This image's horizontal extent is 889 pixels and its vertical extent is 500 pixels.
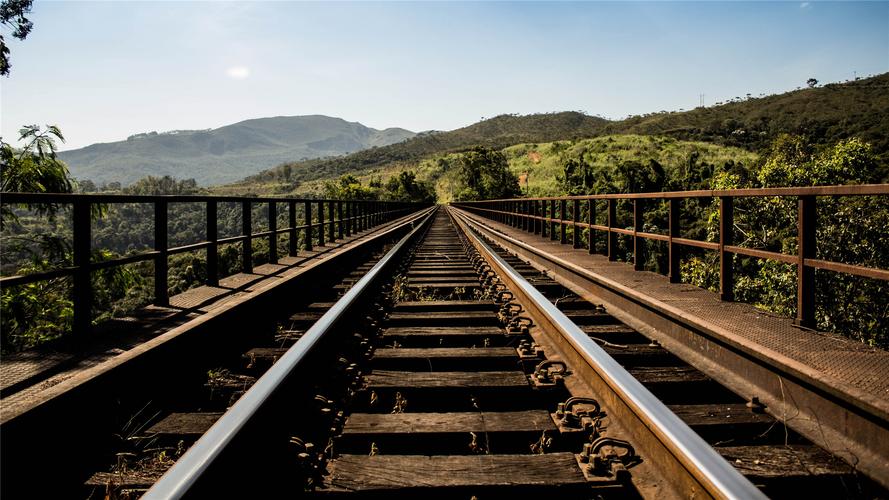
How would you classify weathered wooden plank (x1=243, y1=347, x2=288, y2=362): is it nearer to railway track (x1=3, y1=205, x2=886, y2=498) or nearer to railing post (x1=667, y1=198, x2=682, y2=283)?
railway track (x1=3, y1=205, x2=886, y2=498)

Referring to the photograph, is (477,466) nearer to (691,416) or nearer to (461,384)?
(461,384)

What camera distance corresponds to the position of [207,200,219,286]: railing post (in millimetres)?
7312

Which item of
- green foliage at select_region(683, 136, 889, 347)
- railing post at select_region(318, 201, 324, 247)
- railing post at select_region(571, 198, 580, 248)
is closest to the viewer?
railing post at select_region(571, 198, 580, 248)

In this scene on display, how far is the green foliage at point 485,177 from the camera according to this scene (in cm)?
11281

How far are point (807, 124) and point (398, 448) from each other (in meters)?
135

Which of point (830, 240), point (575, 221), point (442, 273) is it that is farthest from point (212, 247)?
point (830, 240)

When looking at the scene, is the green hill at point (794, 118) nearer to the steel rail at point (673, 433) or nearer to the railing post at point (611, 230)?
the railing post at point (611, 230)

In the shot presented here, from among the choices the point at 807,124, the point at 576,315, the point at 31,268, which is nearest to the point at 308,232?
the point at 31,268

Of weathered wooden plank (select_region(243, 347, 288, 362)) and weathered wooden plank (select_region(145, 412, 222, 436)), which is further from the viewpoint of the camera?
weathered wooden plank (select_region(243, 347, 288, 362))

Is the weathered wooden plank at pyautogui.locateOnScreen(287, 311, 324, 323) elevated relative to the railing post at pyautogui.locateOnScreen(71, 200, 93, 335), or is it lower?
lower

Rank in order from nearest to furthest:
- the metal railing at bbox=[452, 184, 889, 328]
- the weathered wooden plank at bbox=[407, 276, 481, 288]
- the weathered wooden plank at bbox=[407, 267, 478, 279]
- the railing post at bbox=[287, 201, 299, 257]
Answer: the metal railing at bbox=[452, 184, 889, 328] → the weathered wooden plank at bbox=[407, 276, 481, 288] → the weathered wooden plank at bbox=[407, 267, 478, 279] → the railing post at bbox=[287, 201, 299, 257]

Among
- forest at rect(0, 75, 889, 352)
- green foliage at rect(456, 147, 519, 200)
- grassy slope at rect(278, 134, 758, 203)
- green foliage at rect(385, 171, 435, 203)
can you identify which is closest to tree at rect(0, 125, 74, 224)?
forest at rect(0, 75, 889, 352)

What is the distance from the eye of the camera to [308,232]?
1265 centimetres

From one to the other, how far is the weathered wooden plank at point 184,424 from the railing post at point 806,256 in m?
4.28
